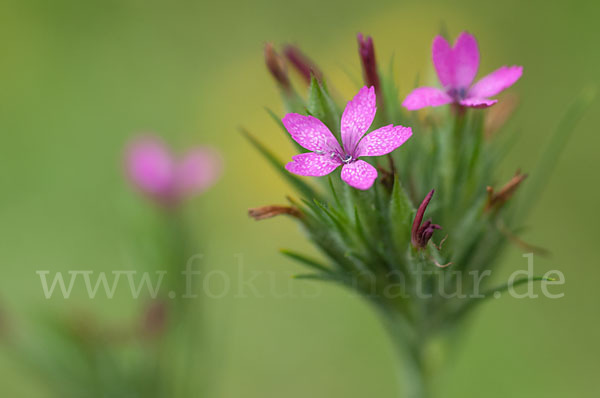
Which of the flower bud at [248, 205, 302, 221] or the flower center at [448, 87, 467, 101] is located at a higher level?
the flower center at [448, 87, 467, 101]

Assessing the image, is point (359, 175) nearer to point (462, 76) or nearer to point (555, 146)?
point (462, 76)

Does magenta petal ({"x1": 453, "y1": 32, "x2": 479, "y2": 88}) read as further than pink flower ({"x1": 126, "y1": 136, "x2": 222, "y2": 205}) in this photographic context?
No

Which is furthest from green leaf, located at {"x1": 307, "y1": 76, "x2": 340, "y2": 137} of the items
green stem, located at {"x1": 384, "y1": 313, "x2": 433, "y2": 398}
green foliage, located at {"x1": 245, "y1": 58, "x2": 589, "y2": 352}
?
green stem, located at {"x1": 384, "y1": 313, "x2": 433, "y2": 398}

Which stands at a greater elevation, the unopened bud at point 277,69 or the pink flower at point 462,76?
the unopened bud at point 277,69

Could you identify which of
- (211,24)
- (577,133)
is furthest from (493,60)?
(211,24)

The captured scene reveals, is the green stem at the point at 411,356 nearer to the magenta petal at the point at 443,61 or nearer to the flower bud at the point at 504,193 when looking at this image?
the flower bud at the point at 504,193

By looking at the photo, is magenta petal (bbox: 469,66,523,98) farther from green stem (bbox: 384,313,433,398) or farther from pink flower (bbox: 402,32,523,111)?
green stem (bbox: 384,313,433,398)

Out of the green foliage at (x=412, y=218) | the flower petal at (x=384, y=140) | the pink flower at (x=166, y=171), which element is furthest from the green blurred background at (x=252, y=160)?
the flower petal at (x=384, y=140)
